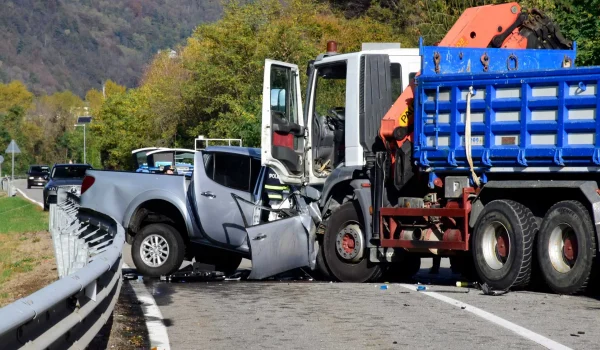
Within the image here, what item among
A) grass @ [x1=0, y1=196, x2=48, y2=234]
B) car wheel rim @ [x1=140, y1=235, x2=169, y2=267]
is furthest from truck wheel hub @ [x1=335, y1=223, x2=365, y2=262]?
grass @ [x1=0, y1=196, x2=48, y2=234]

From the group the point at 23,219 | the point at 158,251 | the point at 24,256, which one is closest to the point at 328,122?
the point at 158,251

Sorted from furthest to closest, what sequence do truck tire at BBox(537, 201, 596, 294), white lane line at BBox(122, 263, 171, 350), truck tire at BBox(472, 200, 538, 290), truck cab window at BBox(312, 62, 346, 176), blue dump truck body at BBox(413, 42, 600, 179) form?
truck cab window at BBox(312, 62, 346, 176), truck tire at BBox(472, 200, 538, 290), blue dump truck body at BBox(413, 42, 600, 179), truck tire at BBox(537, 201, 596, 294), white lane line at BBox(122, 263, 171, 350)

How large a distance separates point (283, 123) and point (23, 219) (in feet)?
67.1

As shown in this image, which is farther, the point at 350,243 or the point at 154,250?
the point at 154,250

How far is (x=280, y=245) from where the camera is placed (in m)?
13.4

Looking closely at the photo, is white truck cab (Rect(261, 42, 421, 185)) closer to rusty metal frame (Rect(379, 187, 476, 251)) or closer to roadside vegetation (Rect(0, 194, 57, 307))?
rusty metal frame (Rect(379, 187, 476, 251))

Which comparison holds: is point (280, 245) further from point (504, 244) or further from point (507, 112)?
point (507, 112)

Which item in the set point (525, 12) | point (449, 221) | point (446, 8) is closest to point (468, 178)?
point (449, 221)

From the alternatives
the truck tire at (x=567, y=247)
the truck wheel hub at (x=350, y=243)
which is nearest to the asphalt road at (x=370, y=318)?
the truck tire at (x=567, y=247)

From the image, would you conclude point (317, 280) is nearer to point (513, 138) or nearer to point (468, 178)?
point (468, 178)

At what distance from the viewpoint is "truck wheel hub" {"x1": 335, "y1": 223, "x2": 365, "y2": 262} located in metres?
13.3

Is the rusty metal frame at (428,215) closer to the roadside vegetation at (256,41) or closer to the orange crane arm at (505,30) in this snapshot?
the orange crane arm at (505,30)

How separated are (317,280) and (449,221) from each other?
100 inches

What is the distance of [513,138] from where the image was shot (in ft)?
37.7
